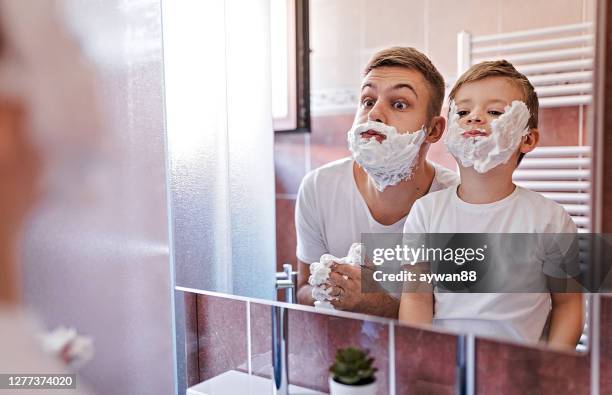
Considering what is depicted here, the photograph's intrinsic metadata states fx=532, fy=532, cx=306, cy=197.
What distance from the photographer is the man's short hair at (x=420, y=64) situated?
2.78 feet

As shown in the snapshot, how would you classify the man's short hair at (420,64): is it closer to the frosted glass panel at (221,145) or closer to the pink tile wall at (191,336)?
the frosted glass panel at (221,145)

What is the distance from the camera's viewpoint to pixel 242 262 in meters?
1.15

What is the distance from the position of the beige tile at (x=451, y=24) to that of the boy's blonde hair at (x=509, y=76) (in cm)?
3

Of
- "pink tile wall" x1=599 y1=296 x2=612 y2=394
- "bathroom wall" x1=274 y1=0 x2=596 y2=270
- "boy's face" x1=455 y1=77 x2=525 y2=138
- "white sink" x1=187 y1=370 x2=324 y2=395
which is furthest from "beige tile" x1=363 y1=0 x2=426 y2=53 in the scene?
"white sink" x1=187 y1=370 x2=324 y2=395

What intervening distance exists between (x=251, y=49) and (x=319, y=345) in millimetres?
619

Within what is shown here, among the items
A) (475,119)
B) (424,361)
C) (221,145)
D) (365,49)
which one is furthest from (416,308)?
(221,145)

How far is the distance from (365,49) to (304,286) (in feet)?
1.49

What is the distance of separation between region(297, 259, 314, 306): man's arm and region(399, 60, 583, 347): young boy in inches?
10.5

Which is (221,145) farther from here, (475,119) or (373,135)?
(475,119)

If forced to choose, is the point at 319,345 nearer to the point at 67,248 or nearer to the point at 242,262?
the point at 242,262

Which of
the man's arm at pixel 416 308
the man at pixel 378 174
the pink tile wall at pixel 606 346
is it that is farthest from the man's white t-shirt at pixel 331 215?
the pink tile wall at pixel 606 346

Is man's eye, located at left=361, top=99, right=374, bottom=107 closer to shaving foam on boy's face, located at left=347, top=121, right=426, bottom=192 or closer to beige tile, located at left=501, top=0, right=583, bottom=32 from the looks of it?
shaving foam on boy's face, located at left=347, top=121, right=426, bottom=192

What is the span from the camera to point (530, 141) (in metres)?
0.79

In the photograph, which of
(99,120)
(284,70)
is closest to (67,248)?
(99,120)
